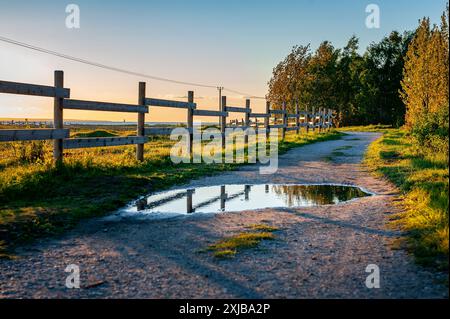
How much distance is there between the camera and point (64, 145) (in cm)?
984

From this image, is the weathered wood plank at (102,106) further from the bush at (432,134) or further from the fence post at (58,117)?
the bush at (432,134)

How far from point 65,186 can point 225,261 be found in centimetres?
507

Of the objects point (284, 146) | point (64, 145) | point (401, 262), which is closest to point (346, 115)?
point (284, 146)

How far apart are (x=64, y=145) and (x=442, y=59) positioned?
14.5 metres

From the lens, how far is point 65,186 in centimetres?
851

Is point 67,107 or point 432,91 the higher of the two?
point 432,91

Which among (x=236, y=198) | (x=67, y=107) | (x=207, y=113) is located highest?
(x=207, y=113)

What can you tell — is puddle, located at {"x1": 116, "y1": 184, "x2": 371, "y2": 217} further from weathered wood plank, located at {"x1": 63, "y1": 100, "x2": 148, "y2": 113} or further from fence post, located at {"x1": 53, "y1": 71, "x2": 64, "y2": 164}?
weathered wood plank, located at {"x1": 63, "y1": 100, "x2": 148, "y2": 113}

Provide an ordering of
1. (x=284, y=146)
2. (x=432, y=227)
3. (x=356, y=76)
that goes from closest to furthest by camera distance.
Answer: (x=432, y=227) < (x=284, y=146) < (x=356, y=76)

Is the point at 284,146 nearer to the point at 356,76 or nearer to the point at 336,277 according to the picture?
the point at 336,277

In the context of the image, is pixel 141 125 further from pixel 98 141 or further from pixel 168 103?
pixel 98 141

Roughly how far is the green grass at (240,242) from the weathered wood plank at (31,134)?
515 centimetres

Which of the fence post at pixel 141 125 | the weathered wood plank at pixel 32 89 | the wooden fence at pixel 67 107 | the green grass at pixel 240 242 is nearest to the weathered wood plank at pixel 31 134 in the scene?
the wooden fence at pixel 67 107

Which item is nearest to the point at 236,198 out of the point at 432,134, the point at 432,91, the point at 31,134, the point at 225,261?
the point at 225,261
